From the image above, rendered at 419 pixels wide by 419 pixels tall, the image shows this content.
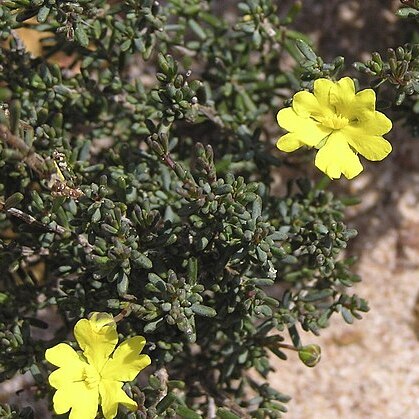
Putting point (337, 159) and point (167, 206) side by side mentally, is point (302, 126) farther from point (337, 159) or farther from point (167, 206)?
point (167, 206)

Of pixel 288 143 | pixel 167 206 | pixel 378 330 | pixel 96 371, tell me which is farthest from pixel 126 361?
pixel 378 330

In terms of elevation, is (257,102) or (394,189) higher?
(257,102)

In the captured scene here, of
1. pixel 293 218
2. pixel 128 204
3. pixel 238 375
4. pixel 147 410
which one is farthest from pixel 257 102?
pixel 147 410

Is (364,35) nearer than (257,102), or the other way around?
(257,102)

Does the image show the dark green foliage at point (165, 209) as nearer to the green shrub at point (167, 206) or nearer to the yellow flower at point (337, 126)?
the green shrub at point (167, 206)

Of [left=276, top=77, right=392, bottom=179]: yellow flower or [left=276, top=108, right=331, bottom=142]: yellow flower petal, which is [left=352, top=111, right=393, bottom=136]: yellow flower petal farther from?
[left=276, top=108, right=331, bottom=142]: yellow flower petal

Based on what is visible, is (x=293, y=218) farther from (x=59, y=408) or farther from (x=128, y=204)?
(x=59, y=408)
